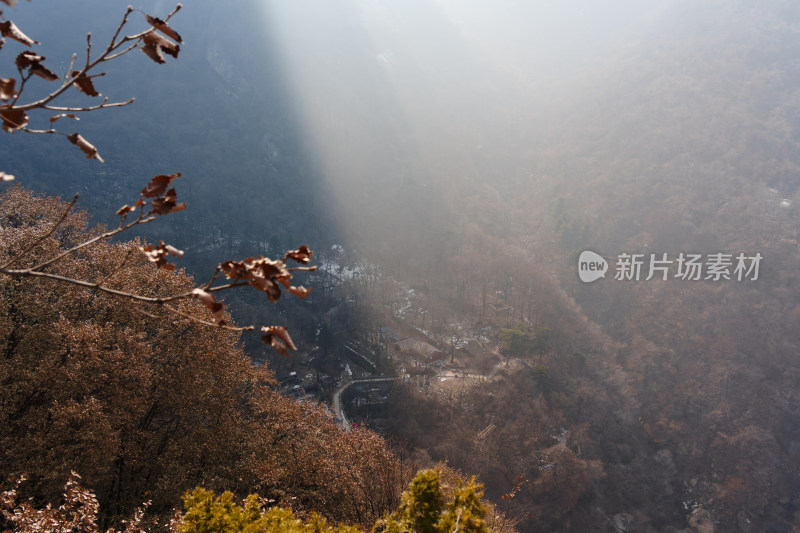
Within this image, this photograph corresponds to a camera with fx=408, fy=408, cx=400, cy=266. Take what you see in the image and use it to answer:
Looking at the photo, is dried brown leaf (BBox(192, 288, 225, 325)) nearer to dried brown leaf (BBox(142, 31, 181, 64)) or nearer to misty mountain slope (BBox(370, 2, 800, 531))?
dried brown leaf (BBox(142, 31, 181, 64))

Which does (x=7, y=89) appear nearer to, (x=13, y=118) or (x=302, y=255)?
(x=13, y=118)

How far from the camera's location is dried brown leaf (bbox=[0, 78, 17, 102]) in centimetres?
176

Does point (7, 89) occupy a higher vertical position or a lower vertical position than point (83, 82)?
lower

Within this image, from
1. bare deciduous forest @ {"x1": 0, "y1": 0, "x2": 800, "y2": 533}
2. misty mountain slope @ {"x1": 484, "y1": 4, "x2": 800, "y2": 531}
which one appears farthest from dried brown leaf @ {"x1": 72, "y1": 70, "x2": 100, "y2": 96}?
misty mountain slope @ {"x1": 484, "y1": 4, "x2": 800, "y2": 531}

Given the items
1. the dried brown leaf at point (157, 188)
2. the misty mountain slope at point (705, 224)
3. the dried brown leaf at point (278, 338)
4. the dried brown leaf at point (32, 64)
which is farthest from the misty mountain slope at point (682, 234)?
the dried brown leaf at point (32, 64)

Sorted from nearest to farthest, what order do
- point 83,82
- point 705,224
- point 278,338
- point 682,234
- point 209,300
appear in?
1. point 209,300
2. point 278,338
3. point 83,82
4. point 682,234
5. point 705,224

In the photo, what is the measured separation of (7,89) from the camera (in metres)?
1.82

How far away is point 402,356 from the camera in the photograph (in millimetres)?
54219

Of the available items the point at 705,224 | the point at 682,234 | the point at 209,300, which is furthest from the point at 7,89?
the point at 705,224

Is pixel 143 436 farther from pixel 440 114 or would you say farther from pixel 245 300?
pixel 440 114

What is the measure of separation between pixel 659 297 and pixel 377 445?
65.6m

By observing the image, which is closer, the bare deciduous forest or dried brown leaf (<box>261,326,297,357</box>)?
dried brown leaf (<box>261,326,297,357</box>)

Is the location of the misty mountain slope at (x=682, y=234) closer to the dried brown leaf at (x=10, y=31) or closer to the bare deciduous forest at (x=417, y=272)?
the bare deciduous forest at (x=417, y=272)

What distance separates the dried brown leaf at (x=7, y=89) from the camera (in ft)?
5.77
